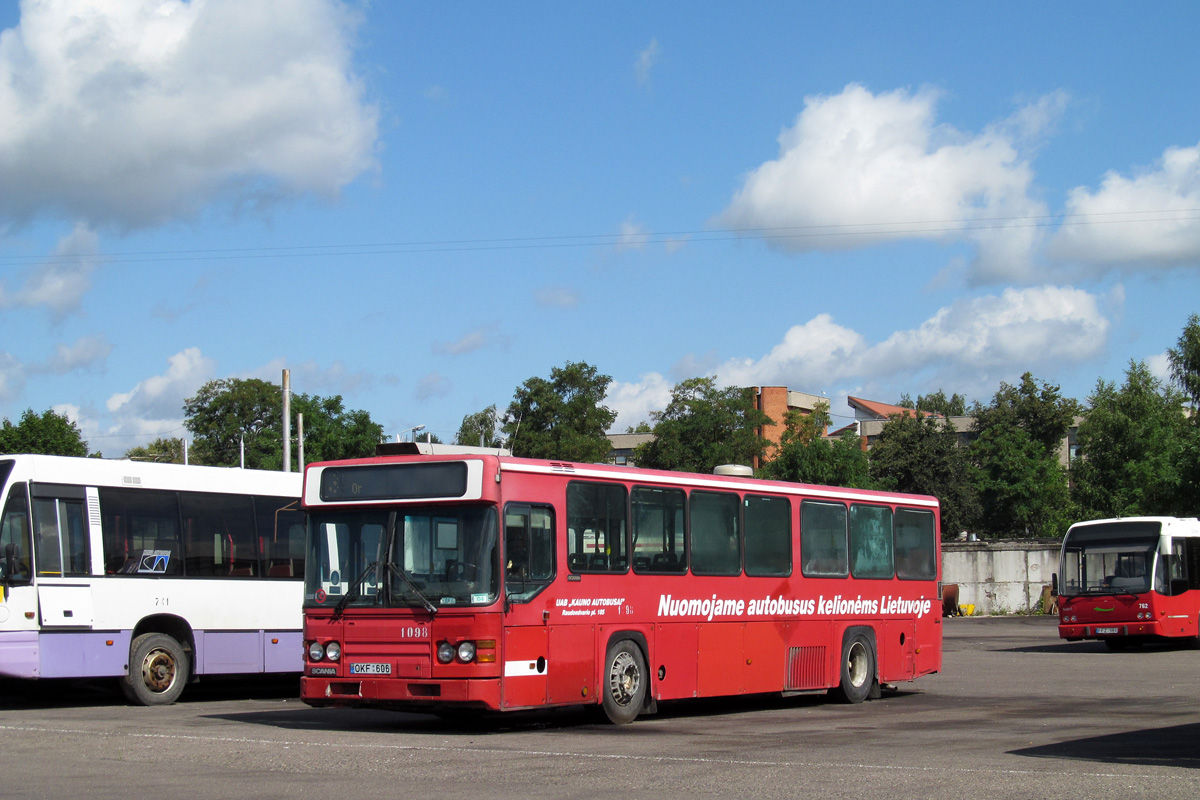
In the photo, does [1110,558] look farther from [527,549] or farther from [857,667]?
[527,549]

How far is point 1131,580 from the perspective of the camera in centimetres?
3100

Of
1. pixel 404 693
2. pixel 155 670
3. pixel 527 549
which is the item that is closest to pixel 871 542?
pixel 527 549

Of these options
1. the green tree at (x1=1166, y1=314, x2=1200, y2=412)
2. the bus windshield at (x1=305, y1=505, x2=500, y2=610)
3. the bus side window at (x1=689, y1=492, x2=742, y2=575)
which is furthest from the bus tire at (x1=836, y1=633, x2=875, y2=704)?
the green tree at (x1=1166, y1=314, x2=1200, y2=412)

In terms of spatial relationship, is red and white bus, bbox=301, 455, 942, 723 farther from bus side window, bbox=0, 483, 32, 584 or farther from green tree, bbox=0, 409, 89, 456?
green tree, bbox=0, 409, 89, 456

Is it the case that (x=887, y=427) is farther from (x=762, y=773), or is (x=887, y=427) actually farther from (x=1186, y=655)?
(x=762, y=773)

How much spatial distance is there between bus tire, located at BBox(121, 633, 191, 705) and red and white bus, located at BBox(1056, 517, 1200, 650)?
21311 millimetres

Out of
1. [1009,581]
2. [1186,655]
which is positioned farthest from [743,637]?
[1009,581]

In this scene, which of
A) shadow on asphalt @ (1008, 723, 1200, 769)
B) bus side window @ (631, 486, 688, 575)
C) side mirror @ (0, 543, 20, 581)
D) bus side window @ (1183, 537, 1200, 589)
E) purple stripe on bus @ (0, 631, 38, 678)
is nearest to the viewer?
shadow on asphalt @ (1008, 723, 1200, 769)

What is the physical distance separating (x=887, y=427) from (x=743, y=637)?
7333cm

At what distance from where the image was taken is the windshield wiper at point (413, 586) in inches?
527

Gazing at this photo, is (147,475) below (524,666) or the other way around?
the other way around

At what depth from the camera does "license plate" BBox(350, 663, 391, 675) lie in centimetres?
1357

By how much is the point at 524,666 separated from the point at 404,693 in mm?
1205

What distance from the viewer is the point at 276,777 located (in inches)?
402
